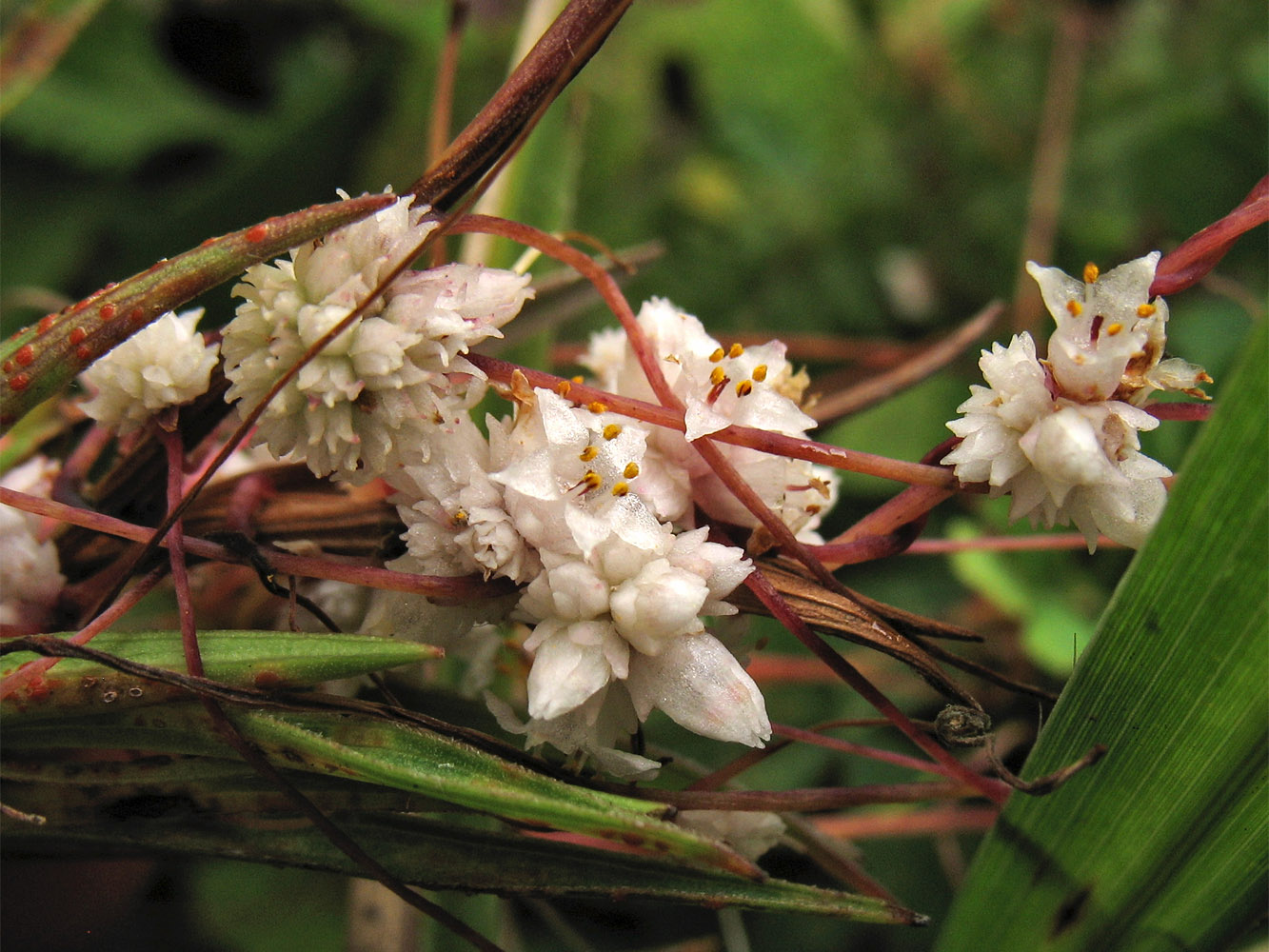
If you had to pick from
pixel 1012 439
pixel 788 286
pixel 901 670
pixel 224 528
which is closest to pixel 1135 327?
pixel 1012 439

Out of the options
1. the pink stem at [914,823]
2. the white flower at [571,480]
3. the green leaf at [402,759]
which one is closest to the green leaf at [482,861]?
the green leaf at [402,759]

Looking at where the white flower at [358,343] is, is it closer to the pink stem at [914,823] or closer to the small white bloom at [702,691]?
the small white bloom at [702,691]

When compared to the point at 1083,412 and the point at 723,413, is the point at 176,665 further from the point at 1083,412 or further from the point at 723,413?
the point at 1083,412

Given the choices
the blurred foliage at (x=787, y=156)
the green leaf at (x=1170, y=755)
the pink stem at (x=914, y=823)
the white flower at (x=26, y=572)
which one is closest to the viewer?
the green leaf at (x=1170, y=755)

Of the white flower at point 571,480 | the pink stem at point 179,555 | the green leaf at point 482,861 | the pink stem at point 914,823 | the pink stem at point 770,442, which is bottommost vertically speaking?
the pink stem at point 914,823

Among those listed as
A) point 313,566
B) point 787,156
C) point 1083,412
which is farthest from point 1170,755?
point 787,156

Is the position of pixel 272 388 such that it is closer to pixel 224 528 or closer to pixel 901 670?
pixel 224 528
